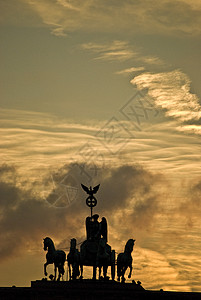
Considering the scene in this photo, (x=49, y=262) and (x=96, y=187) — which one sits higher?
(x=96, y=187)

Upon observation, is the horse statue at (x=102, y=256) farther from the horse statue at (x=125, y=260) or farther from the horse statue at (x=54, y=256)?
the horse statue at (x=54, y=256)

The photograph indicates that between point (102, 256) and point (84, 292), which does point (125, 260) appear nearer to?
point (102, 256)

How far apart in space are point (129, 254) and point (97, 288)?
2.81 metres

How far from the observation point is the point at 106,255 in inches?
2340

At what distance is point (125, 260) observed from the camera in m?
59.5

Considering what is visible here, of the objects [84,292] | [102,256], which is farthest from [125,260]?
[84,292]

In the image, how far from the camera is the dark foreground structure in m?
58.8

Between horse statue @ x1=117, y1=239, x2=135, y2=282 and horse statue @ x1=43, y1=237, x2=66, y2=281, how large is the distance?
10.9ft

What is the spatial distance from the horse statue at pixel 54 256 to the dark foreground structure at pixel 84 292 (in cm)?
99

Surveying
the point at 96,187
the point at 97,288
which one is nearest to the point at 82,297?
the point at 97,288

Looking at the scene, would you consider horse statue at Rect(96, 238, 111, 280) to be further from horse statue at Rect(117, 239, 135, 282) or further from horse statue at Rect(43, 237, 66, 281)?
horse statue at Rect(43, 237, 66, 281)

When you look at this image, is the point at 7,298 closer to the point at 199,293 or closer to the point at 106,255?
the point at 106,255

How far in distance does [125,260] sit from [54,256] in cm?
419

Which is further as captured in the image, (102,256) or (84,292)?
(102,256)
